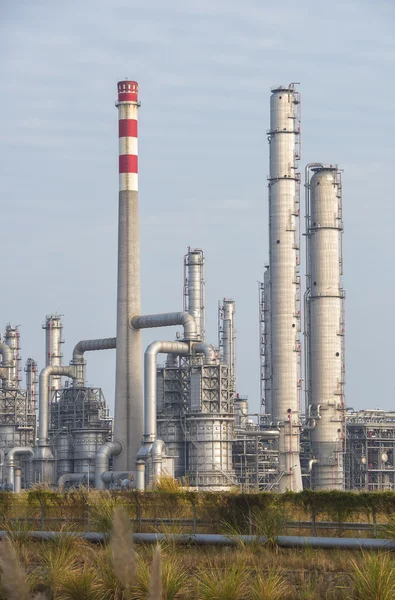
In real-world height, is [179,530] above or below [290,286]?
below

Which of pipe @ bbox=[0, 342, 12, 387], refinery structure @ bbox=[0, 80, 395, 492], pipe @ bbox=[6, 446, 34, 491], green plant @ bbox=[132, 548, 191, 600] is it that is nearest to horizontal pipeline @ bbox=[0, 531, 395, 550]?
green plant @ bbox=[132, 548, 191, 600]

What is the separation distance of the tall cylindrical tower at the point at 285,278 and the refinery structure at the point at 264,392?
2.3 inches

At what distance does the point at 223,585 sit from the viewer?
13586mm

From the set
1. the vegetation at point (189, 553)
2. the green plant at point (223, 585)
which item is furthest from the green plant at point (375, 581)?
the green plant at point (223, 585)

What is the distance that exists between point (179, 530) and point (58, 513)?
373 centimetres

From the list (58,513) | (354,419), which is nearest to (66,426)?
(354,419)

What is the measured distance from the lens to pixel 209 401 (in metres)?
60.8

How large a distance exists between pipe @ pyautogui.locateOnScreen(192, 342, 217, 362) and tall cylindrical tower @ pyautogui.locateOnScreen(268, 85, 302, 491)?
4.24m

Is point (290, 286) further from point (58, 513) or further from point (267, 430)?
point (58, 513)

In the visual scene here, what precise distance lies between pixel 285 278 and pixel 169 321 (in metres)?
6.98

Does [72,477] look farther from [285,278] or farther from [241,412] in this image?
[285,278]

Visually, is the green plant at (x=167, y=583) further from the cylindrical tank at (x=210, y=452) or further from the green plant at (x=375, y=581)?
the cylindrical tank at (x=210, y=452)

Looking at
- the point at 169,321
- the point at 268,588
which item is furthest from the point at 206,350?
the point at 268,588

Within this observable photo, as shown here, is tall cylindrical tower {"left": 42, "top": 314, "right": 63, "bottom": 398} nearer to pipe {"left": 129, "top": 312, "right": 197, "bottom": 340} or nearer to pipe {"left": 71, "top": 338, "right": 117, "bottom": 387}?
pipe {"left": 71, "top": 338, "right": 117, "bottom": 387}
